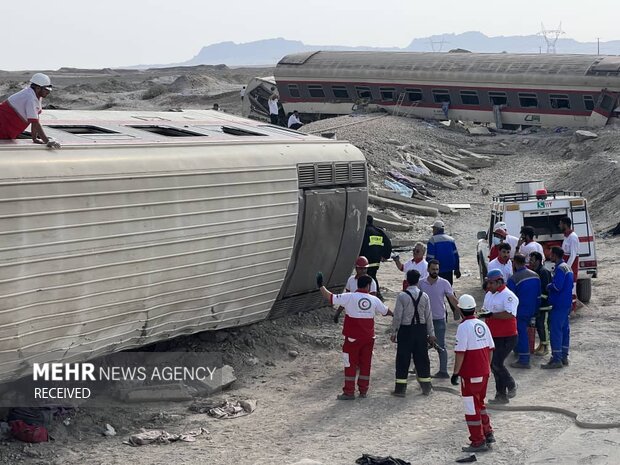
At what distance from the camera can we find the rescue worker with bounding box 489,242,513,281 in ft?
46.1

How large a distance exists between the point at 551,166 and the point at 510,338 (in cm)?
2108

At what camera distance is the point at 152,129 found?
45.1 ft

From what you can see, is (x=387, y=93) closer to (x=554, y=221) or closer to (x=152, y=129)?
(x=554, y=221)

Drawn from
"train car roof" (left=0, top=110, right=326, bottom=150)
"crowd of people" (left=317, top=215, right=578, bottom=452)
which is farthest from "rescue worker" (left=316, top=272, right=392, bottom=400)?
"train car roof" (left=0, top=110, right=326, bottom=150)

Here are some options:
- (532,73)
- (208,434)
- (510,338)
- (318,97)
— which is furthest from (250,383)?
(318,97)

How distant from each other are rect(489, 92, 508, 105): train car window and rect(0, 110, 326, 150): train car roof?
22.2 meters

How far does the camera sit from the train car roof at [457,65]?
1430 inches

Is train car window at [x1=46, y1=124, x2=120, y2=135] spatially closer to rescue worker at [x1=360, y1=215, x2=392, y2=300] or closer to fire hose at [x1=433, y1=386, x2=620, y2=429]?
rescue worker at [x1=360, y1=215, x2=392, y2=300]

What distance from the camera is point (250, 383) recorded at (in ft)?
43.2

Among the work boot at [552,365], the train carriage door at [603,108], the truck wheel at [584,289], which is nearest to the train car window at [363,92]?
the train carriage door at [603,108]

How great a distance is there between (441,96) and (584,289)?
2254 centimetres

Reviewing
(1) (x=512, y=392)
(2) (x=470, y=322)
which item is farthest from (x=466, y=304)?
(1) (x=512, y=392)

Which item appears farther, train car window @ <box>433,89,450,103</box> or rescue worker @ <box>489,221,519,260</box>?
Answer: train car window @ <box>433,89,450,103</box>

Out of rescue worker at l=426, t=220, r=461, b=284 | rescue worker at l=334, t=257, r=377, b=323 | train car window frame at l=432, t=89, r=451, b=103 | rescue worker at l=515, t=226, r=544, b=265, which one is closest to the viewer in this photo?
rescue worker at l=334, t=257, r=377, b=323
